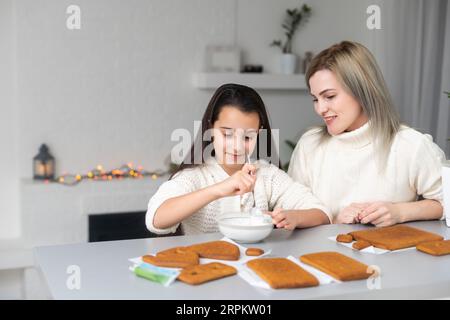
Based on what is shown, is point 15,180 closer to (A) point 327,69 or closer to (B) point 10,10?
(B) point 10,10

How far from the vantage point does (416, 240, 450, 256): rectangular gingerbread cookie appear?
1323mm

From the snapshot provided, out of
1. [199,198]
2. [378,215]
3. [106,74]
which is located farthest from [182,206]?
[106,74]

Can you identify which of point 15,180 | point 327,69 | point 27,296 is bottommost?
point 27,296

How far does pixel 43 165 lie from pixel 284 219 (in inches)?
89.6

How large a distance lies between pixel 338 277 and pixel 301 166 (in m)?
0.95

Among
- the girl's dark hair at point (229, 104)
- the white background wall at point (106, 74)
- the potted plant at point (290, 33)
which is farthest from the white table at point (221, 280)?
the potted plant at point (290, 33)

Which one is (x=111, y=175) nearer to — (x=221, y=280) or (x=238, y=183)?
(x=238, y=183)

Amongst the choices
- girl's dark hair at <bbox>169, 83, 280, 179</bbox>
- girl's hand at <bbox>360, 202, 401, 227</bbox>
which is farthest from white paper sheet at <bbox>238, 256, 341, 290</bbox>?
girl's dark hair at <bbox>169, 83, 280, 179</bbox>

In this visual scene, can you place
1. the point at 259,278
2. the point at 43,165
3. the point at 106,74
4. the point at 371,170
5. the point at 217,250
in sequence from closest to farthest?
1. the point at 259,278
2. the point at 217,250
3. the point at 371,170
4. the point at 43,165
5. the point at 106,74

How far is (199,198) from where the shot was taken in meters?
1.54

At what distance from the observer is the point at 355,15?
167 inches

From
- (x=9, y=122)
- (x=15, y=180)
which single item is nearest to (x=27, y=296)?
(x=15, y=180)

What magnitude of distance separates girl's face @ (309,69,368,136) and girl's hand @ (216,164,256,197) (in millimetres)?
491

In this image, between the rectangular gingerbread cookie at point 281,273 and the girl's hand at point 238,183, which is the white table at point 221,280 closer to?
the rectangular gingerbread cookie at point 281,273
